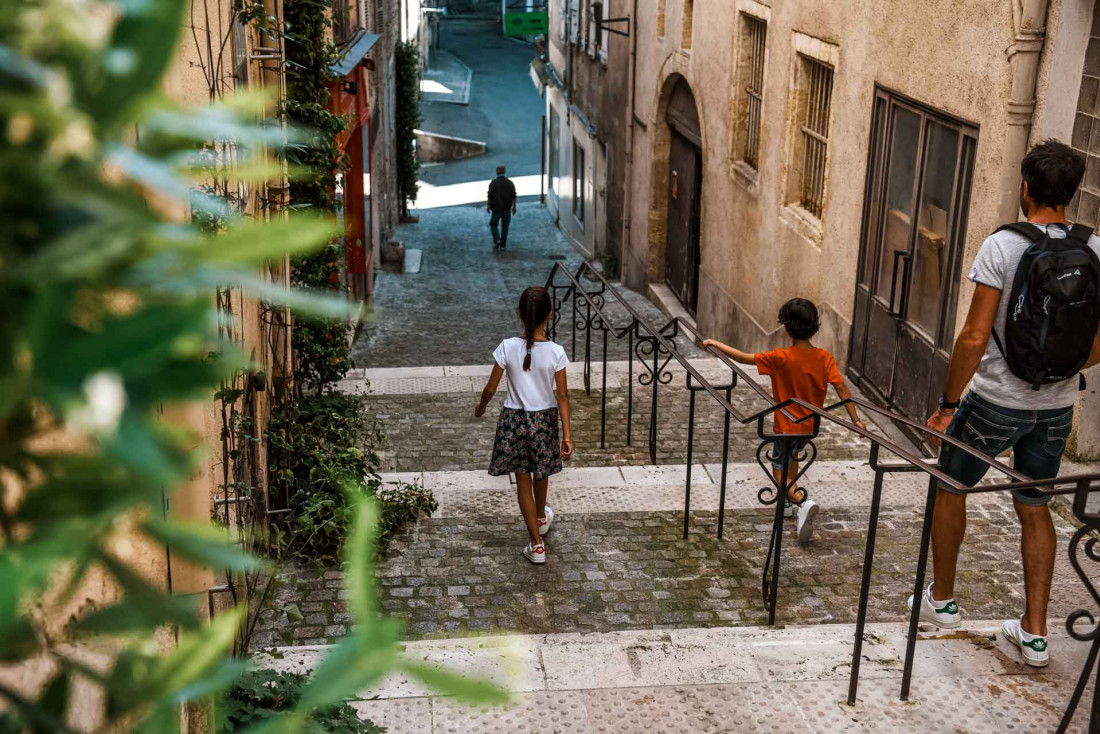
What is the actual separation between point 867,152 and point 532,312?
15.1ft

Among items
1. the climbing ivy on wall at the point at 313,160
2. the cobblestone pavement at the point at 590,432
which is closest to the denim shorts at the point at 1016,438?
the cobblestone pavement at the point at 590,432

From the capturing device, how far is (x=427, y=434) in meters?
8.50

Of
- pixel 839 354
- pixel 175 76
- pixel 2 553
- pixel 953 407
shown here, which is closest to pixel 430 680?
pixel 2 553

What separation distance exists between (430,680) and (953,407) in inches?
166

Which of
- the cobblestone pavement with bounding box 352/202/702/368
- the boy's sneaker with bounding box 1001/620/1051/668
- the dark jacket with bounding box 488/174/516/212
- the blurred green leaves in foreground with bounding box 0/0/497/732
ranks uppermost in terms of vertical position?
the blurred green leaves in foreground with bounding box 0/0/497/732

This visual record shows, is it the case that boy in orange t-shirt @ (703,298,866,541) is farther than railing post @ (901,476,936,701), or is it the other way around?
boy in orange t-shirt @ (703,298,866,541)

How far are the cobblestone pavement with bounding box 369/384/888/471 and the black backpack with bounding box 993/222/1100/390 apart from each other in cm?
369

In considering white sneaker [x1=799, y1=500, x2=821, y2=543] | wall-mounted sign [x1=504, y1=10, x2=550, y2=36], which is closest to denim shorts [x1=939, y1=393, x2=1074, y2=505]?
white sneaker [x1=799, y1=500, x2=821, y2=543]

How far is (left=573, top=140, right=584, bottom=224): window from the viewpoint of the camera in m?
23.8

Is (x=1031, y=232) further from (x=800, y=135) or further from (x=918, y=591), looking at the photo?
(x=800, y=135)

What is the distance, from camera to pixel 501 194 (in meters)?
22.9

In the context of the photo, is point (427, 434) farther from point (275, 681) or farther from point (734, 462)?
point (275, 681)

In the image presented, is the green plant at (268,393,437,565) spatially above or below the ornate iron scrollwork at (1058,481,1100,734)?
below

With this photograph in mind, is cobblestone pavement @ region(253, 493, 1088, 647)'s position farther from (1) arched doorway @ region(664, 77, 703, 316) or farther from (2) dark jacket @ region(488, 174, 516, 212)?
(2) dark jacket @ region(488, 174, 516, 212)
